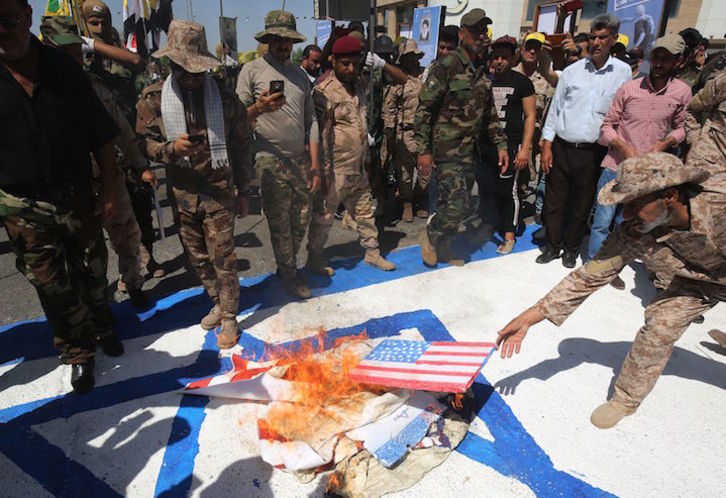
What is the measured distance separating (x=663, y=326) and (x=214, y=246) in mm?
3124

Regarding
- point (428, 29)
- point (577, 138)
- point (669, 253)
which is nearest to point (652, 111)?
point (577, 138)

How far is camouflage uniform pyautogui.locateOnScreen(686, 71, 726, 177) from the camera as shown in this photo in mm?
3357

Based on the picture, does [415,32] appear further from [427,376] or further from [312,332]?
[427,376]

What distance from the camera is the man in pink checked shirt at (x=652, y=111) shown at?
3902mm

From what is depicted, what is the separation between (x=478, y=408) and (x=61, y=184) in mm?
3087

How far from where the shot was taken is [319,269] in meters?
4.85

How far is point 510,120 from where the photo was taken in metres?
5.14

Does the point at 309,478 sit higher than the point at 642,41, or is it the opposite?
the point at 642,41

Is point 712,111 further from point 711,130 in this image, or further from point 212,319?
point 212,319

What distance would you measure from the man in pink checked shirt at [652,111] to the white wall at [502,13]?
2894cm

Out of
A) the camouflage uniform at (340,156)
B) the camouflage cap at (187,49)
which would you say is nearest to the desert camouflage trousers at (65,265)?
the camouflage cap at (187,49)

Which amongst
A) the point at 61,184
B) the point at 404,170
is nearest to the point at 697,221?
the point at 61,184

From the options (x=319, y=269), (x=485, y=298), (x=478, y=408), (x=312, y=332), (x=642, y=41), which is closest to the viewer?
(x=478, y=408)

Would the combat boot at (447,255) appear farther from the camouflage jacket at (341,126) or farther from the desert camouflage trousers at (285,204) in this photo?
the desert camouflage trousers at (285,204)
